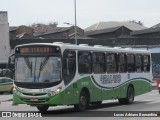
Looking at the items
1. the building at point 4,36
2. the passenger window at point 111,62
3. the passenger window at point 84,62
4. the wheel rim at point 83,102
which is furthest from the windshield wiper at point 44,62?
the building at point 4,36

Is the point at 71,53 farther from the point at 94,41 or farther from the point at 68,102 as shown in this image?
the point at 94,41

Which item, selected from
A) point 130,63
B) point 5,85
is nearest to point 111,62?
point 130,63

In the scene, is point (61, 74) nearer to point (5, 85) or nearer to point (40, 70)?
point (40, 70)

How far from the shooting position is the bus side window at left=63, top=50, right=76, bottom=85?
20.5 metres

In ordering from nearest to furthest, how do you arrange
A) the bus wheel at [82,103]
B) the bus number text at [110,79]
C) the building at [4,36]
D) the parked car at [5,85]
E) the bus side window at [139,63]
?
the bus wheel at [82,103] → the bus number text at [110,79] → the bus side window at [139,63] → the parked car at [5,85] → the building at [4,36]

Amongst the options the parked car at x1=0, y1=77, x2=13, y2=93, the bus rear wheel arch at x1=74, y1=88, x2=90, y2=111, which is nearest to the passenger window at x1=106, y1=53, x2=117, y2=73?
the bus rear wheel arch at x1=74, y1=88, x2=90, y2=111

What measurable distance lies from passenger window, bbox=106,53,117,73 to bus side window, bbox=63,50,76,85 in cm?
356

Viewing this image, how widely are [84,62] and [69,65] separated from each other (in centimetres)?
144

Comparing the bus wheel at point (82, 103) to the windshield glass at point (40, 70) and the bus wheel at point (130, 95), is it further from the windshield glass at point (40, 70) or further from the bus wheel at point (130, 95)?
the bus wheel at point (130, 95)

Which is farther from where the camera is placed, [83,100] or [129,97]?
[129,97]

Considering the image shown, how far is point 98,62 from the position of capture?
23562 millimetres

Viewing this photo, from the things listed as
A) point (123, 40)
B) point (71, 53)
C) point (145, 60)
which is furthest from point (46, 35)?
point (71, 53)

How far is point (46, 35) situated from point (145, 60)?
6518cm

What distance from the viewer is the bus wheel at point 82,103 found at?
851 inches
